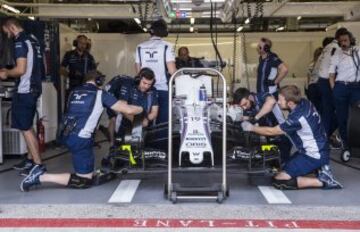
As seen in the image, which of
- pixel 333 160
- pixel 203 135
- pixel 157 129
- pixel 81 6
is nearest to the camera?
pixel 203 135

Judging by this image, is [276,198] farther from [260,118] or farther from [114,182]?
[114,182]

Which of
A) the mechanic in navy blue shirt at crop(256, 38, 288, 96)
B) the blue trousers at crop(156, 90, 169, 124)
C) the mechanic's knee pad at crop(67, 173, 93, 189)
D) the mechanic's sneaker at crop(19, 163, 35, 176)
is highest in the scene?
the mechanic in navy blue shirt at crop(256, 38, 288, 96)

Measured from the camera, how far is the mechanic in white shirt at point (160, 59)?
6742mm

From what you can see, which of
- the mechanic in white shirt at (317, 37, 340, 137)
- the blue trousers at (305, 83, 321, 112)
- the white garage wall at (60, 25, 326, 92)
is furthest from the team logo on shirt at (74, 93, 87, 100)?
the white garage wall at (60, 25, 326, 92)

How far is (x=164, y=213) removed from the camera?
194 inches

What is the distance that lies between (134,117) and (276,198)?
1751mm

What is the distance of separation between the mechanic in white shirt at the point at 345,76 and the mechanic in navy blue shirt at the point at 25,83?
13.3 feet

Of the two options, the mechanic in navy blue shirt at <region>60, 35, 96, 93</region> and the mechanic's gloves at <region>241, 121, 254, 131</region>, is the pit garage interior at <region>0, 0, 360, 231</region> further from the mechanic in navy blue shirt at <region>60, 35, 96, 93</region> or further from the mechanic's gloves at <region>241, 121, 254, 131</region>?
the mechanic in navy blue shirt at <region>60, 35, 96, 93</region>

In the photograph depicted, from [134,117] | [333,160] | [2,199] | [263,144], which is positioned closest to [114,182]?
[134,117]

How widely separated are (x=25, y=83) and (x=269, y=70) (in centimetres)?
334

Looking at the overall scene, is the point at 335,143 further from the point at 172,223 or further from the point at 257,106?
the point at 172,223

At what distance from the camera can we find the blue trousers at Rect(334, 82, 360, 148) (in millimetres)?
8031

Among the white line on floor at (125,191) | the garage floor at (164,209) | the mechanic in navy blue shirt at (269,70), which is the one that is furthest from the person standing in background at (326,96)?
the white line on floor at (125,191)

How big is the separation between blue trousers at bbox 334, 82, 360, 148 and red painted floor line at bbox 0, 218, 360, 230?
3510 millimetres
